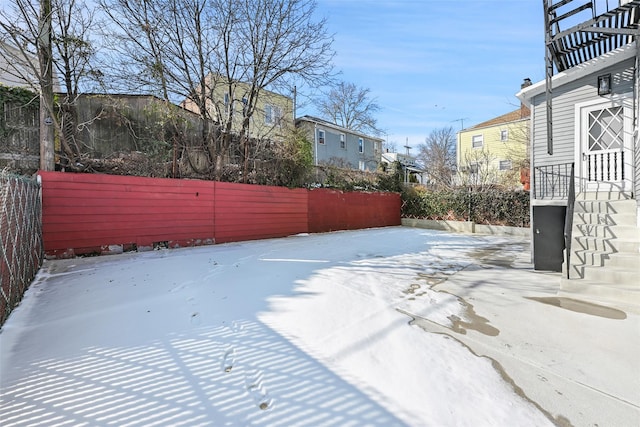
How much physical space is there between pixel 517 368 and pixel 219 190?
23.2ft

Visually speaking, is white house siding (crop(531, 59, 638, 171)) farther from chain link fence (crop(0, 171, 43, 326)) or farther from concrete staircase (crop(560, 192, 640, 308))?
chain link fence (crop(0, 171, 43, 326))

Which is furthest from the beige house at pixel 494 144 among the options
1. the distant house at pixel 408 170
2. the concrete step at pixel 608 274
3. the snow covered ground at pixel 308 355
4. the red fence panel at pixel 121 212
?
the snow covered ground at pixel 308 355

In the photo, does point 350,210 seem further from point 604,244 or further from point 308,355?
A: point 308,355

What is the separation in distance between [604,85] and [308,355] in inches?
282

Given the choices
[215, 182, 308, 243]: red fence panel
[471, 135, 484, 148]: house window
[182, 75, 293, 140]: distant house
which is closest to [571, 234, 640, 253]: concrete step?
[215, 182, 308, 243]: red fence panel

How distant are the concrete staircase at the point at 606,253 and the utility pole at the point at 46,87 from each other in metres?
8.64

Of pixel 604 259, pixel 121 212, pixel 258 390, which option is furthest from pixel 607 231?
pixel 121 212

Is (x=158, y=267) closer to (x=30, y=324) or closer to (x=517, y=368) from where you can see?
(x=30, y=324)

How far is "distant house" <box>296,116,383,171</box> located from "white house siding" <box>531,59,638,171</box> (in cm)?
1128

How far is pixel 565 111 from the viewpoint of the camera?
6.04 meters

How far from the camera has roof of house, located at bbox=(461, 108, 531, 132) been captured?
1841cm

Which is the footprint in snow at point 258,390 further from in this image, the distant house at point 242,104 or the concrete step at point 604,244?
the distant house at point 242,104

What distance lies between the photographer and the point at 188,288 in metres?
3.77

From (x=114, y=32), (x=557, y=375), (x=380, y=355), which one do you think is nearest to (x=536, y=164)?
(x=557, y=375)
